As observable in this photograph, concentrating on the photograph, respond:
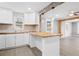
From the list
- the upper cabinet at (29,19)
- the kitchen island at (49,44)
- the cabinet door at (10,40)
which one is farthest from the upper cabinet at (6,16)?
the kitchen island at (49,44)

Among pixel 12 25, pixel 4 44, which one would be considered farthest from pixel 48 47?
pixel 12 25

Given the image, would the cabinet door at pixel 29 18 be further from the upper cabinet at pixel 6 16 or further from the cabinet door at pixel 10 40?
the cabinet door at pixel 10 40

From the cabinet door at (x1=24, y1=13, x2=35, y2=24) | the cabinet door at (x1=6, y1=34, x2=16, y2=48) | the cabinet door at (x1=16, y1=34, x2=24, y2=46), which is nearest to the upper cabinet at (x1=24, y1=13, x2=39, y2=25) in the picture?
the cabinet door at (x1=24, y1=13, x2=35, y2=24)

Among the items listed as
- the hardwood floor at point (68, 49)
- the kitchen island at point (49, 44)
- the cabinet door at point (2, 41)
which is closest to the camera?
the kitchen island at point (49, 44)

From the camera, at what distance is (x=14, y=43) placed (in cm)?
484

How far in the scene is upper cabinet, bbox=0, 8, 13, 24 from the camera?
15.7 ft

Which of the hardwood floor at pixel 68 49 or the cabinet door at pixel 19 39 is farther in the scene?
the cabinet door at pixel 19 39

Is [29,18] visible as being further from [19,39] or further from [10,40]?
[10,40]

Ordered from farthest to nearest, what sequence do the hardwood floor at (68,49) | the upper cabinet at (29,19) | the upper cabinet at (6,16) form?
the upper cabinet at (29,19) → the upper cabinet at (6,16) → the hardwood floor at (68,49)

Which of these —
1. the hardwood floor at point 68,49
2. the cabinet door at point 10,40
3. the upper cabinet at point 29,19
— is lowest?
the hardwood floor at point 68,49

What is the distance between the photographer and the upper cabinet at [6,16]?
4777mm

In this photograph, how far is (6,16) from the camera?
197 inches

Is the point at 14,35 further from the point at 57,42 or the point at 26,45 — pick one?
the point at 57,42

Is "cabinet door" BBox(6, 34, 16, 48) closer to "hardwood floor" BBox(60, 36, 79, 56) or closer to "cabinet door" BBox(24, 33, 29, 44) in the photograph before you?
"cabinet door" BBox(24, 33, 29, 44)
